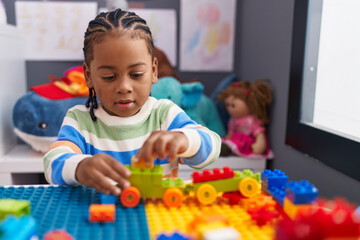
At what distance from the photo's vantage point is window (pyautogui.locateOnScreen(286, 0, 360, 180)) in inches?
34.6

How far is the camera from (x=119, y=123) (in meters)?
0.74

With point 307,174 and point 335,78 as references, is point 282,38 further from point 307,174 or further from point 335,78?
point 307,174

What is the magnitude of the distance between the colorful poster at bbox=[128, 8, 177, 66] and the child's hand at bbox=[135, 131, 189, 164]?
4.19ft

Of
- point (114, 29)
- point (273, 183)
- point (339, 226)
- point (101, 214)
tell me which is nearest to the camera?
point (339, 226)

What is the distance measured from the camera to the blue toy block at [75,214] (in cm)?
41

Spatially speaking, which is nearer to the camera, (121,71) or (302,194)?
(302,194)

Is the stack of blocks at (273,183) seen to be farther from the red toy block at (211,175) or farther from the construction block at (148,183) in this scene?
the construction block at (148,183)

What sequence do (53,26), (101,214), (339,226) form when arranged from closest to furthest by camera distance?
(339,226)
(101,214)
(53,26)

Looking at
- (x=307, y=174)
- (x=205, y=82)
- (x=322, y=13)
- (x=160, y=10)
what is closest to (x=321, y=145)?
(x=307, y=174)

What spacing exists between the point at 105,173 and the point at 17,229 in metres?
0.17

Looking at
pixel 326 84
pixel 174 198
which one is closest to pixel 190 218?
pixel 174 198

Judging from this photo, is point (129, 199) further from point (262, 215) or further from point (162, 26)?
point (162, 26)

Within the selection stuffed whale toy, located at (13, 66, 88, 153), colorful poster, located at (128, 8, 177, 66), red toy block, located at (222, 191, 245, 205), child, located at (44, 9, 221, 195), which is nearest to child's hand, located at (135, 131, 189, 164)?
child, located at (44, 9, 221, 195)

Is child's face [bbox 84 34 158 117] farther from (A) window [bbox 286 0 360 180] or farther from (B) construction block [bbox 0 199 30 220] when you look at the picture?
(A) window [bbox 286 0 360 180]
